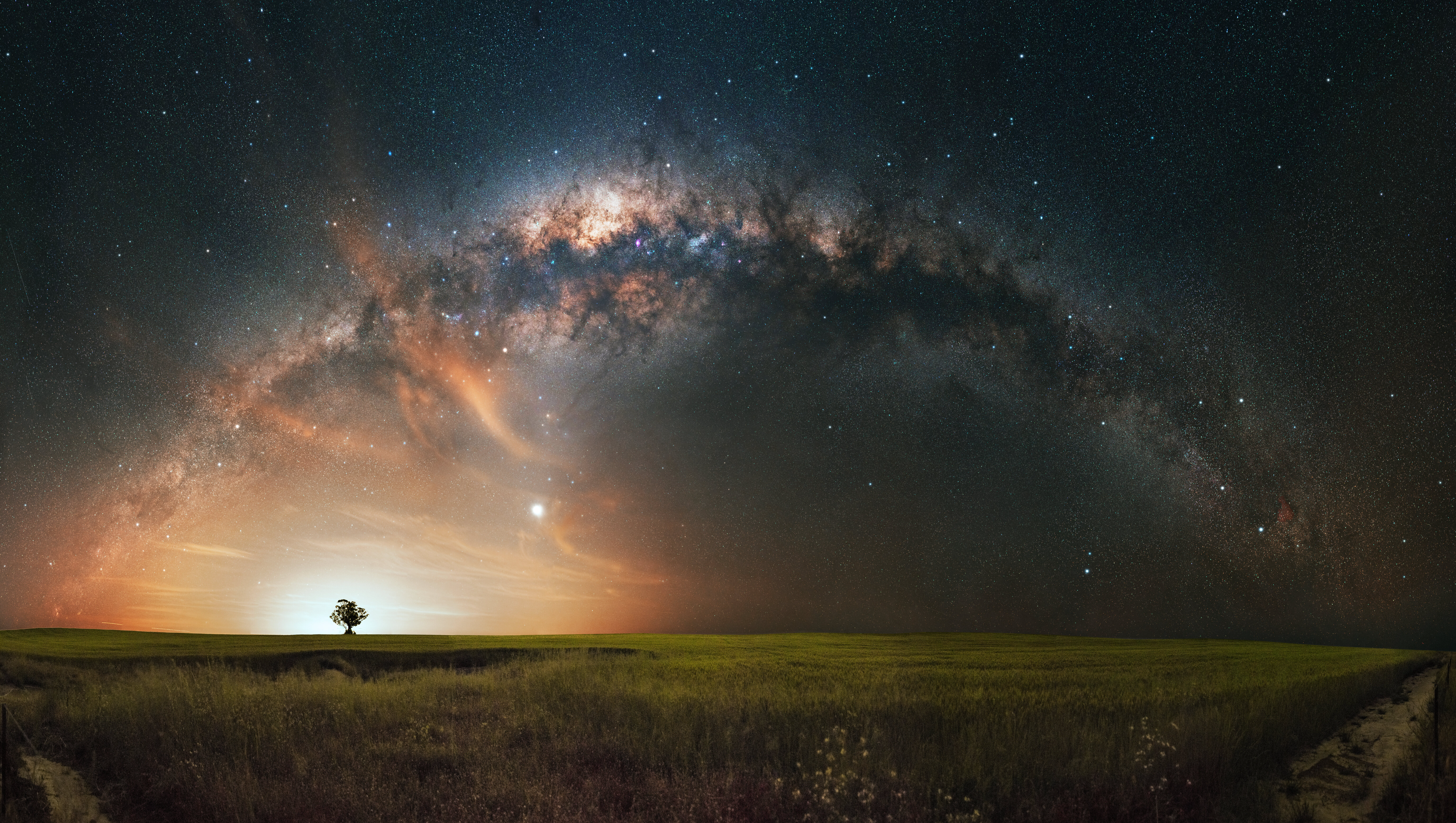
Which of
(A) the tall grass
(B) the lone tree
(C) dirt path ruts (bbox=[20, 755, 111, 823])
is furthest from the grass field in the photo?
(B) the lone tree

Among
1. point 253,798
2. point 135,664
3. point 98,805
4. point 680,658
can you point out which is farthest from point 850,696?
point 135,664

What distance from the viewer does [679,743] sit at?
33.5 feet

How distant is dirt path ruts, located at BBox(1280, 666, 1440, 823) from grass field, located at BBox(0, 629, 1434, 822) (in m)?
0.38

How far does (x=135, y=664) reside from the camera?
2839cm

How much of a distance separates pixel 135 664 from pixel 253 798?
1049 inches

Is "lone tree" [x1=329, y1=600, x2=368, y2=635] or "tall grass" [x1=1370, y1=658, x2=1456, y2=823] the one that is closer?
"tall grass" [x1=1370, y1=658, x2=1456, y2=823]

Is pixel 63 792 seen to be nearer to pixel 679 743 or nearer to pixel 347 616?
pixel 679 743

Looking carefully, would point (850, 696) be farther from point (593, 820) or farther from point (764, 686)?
point (593, 820)

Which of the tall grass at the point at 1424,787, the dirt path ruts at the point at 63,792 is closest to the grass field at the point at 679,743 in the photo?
the dirt path ruts at the point at 63,792

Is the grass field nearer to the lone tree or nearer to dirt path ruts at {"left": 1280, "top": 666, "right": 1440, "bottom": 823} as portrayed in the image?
dirt path ruts at {"left": 1280, "top": 666, "right": 1440, "bottom": 823}

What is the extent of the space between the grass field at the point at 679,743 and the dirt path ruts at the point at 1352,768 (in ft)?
1.23

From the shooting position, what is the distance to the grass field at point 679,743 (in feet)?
26.6

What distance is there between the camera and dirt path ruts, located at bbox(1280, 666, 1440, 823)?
8523 mm

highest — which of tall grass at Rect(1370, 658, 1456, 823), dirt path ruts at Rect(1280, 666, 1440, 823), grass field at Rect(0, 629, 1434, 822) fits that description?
grass field at Rect(0, 629, 1434, 822)
